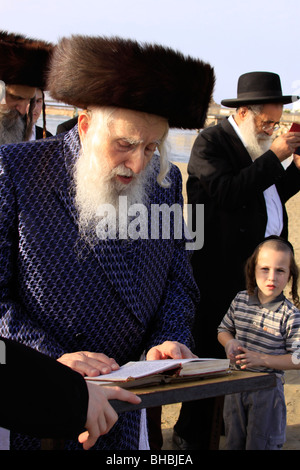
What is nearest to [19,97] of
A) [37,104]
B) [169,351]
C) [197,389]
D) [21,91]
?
[21,91]

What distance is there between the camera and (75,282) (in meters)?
2.11

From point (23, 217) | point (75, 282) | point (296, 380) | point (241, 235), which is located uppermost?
point (23, 217)

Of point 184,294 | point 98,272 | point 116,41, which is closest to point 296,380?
point 184,294

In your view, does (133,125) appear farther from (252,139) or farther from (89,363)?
(252,139)

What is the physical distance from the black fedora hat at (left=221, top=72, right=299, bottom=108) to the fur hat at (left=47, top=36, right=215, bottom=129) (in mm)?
1917

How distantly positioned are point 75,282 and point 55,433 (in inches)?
30.7

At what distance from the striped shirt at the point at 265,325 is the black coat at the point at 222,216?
0.36 metres

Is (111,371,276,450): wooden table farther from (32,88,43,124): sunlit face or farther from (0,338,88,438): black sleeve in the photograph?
(32,88,43,124): sunlit face

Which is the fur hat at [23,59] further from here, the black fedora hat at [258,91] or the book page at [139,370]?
the book page at [139,370]

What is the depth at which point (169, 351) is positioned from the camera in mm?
2098

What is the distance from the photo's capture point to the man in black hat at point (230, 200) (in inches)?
146

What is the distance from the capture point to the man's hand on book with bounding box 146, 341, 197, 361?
6.87ft

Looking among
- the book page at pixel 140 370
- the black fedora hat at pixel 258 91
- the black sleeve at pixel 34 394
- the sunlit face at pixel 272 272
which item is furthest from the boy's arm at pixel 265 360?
the black sleeve at pixel 34 394
